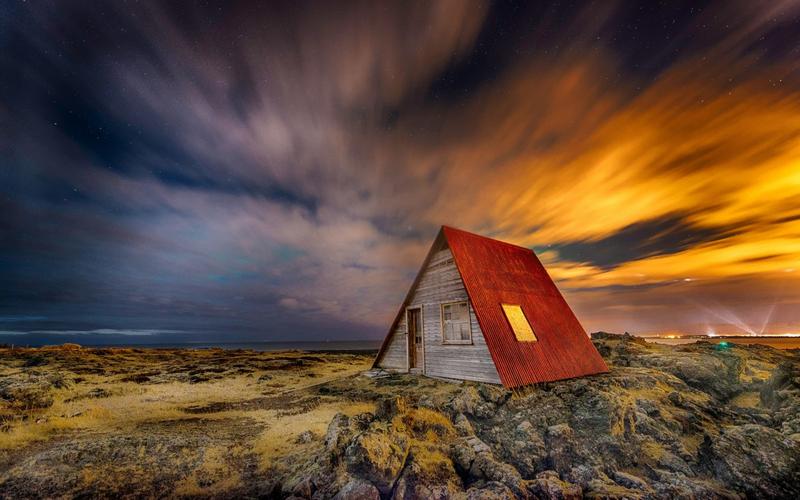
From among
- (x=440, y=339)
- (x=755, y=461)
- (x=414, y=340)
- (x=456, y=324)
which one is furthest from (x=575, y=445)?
(x=414, y=340)

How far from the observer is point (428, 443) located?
7480mm

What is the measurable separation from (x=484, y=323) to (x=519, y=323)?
7.83 feet

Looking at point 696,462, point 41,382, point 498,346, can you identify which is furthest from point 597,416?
point 41,382

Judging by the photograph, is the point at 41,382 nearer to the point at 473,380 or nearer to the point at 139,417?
the point at 139,417

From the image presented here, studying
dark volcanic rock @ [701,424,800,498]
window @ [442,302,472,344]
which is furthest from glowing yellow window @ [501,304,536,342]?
dark volcanic rock @ [701,424,800,498]

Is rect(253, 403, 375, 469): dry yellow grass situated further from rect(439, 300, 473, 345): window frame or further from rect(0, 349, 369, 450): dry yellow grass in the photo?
rect(439, 300, 473, 345): window frame

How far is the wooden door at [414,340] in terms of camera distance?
16816 mm

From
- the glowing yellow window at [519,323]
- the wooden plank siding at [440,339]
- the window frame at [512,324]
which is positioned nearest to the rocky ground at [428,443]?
the wooden plank siding at [440,339]

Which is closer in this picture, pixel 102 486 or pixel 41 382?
pixel 102 486

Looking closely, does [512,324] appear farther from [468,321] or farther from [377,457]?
[377,457]

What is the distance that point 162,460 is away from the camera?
24.2 ft

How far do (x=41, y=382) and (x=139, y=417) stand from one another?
21.8 feet

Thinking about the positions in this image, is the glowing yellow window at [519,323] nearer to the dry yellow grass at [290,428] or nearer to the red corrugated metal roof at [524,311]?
the red corrugated metal roof at [524,311]

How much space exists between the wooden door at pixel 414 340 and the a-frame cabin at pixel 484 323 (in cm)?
5
